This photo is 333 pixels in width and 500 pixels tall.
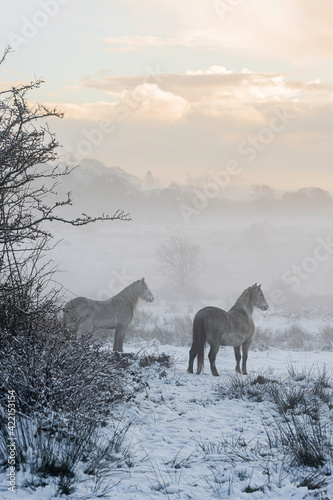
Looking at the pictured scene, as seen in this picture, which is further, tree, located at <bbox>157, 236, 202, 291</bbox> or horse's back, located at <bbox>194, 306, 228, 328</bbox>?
tree, located at <bbox>157, 236, 202, 291</bbox>

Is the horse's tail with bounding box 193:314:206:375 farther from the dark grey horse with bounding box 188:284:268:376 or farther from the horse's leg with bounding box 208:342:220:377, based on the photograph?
the horse's leg with bounding box 208:342:220:377

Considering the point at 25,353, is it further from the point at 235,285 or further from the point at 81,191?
the point at 81,191

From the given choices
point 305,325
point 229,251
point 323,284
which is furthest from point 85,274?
point 305,325

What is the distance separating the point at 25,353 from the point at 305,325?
25359mm

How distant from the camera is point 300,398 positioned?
311 inches

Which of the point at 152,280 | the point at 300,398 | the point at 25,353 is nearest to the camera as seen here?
the point at 25,353

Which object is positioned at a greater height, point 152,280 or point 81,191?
point 81,191

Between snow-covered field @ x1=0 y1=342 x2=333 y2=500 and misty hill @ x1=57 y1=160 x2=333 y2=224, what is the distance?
89.5 metres

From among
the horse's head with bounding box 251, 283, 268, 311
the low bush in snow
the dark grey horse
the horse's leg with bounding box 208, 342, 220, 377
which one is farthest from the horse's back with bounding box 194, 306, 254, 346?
the low bush in snow

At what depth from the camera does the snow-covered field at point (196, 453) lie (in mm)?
4535

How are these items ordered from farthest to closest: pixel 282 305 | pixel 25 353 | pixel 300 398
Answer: pixel 282 305
pixel 300 398
pixel 25 353

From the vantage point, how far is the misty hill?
10281 centimetres

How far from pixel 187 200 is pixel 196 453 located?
340 ft

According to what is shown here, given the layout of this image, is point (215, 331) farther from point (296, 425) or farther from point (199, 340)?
point (296, 425)
